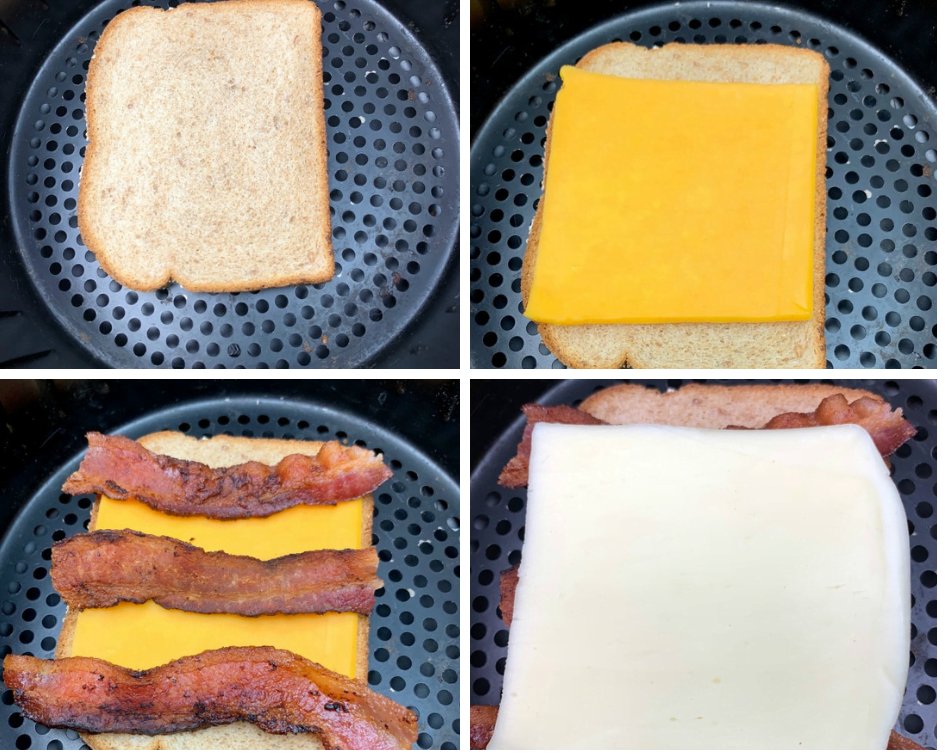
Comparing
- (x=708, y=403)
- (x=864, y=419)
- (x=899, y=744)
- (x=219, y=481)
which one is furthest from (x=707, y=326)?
(x=219, y=481)

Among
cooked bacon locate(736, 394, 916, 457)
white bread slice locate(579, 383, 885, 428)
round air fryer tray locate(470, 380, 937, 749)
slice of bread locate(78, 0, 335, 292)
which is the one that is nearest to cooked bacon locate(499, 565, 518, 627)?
round air fryer tray locate(470, 380, 937, 749)

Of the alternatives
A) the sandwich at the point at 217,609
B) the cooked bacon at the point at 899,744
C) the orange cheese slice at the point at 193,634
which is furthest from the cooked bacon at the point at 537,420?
the cooked bacon at the point at 899,744

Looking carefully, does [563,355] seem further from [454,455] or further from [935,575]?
[935,575]

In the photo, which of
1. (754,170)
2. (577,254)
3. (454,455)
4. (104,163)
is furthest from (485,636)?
(104,163)

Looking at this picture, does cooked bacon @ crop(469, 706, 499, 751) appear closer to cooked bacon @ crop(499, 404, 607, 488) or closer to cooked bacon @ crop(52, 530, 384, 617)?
cooked bacon @ crop(52, 530, 384, 617)

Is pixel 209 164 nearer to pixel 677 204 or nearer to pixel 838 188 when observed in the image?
pixel 677 204

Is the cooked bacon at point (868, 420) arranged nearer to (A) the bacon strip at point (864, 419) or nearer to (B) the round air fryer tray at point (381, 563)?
(A) the bacon strip at point (864, 419)
